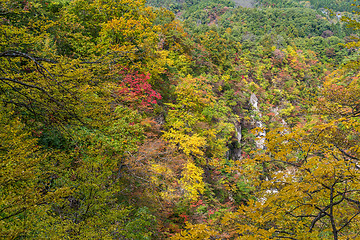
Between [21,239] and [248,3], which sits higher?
[248,3]

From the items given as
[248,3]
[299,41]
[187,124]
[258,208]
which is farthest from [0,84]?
[248,3]

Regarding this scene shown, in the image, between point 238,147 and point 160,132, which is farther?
point 238,147

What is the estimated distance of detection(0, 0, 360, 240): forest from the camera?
2.98 m

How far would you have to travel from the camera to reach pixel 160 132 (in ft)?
37.7

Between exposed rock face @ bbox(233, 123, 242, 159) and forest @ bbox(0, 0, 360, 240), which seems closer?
forest @ bbox(0, 0, 360, 240)

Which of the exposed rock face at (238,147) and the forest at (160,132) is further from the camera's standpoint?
the exposed rock face at (238,147)

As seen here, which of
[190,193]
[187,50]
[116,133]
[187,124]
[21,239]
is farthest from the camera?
[187,50]

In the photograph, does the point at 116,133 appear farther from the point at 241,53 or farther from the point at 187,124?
the point at 241,53

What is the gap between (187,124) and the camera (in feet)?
38.8

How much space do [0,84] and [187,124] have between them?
9253mm

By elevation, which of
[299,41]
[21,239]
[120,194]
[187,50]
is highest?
[299,41]

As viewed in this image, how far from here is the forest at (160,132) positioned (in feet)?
9.79

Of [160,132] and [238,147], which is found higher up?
[238,147]

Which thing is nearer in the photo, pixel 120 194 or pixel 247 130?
pixel 120 194
